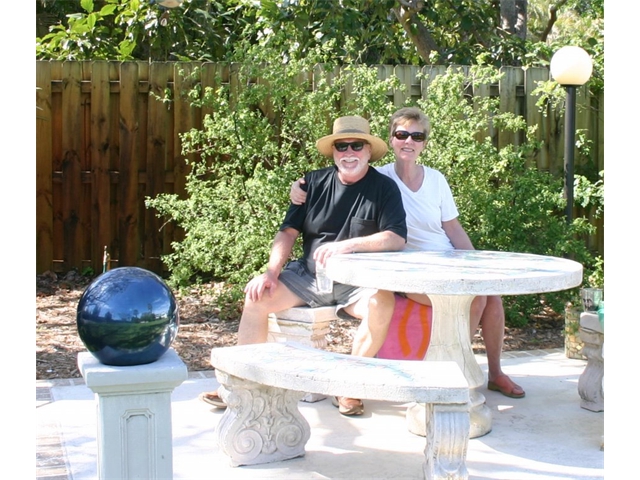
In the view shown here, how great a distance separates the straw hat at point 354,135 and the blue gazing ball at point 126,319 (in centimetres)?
211

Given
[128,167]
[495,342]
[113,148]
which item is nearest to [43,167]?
[113,148]

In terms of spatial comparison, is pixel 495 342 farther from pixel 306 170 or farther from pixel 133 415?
pixel 133 415

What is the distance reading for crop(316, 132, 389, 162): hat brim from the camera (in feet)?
15.5

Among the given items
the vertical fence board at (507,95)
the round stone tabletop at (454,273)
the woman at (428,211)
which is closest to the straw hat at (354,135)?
the woman at (428,211)

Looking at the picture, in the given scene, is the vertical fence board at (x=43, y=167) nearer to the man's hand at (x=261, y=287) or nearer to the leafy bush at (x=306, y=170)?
the leafy bush at (x=306, y=170)

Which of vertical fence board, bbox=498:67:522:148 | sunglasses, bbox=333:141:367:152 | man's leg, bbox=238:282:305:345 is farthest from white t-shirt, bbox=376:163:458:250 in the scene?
vertical fence board, bbox=498:67:522:148

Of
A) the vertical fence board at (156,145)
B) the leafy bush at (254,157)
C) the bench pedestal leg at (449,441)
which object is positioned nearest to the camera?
the bench pedestal leg at (449,441)

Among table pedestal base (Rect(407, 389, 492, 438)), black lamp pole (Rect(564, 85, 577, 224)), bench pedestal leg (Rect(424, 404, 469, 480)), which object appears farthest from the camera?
black lamp pole (Rect(564, 85, 577, 224))

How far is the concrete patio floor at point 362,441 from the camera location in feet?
12.3

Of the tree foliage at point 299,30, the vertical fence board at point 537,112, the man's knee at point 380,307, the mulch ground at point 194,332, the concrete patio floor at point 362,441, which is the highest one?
the tree foliage at point 299,30

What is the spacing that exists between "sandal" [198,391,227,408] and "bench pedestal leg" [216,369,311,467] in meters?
0.72

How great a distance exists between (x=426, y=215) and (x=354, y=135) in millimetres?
603

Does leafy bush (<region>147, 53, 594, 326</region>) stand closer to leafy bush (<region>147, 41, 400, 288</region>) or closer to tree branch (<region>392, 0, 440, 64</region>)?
leafy bush (<region>147, 41, 400, 288</region>)

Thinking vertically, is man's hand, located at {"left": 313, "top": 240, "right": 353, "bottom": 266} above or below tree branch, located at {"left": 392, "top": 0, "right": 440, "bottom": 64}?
→ below
